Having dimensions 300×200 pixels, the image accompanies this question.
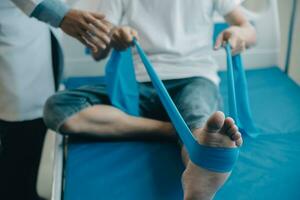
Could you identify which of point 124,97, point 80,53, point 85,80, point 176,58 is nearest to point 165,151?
point 124,97

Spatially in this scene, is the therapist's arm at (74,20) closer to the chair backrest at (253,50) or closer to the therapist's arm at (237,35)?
the therapist's arm at (237,35)

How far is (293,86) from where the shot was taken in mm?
1516

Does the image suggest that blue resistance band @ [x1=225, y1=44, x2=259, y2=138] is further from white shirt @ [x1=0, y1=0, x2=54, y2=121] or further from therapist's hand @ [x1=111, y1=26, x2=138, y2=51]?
white shirt @ [x1=0, y1=0, x2=54, y2=121]

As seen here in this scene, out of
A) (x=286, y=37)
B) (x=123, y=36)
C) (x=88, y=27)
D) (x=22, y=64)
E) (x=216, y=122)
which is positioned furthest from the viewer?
(x=286, y=37)

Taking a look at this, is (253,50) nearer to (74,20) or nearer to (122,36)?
(122,36)

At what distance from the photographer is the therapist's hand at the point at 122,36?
1105 millimetres

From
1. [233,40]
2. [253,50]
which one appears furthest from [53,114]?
[253,50]

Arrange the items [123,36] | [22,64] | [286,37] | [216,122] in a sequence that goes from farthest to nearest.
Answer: [286,37] → [22,64] → [123,36] → [216,122]

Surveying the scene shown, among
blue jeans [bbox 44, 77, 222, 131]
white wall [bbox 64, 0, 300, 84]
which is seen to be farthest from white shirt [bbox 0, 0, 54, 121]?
white wall [bbox 64, 0, 300, 84]

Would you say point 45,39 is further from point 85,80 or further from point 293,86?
point 293,86

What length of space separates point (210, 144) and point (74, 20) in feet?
1.38

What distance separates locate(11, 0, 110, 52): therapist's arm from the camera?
96 centimetres

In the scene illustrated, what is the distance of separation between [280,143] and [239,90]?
0.18 m

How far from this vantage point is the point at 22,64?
1226mm
